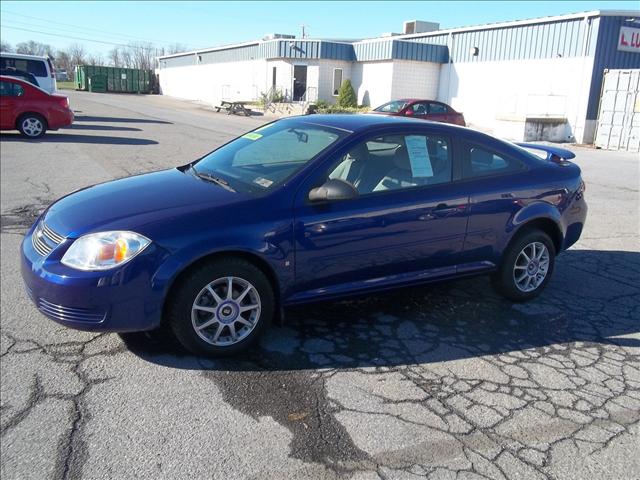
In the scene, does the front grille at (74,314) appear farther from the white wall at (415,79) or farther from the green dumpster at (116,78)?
the green dumpster at (116,78)

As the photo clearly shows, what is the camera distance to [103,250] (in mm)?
3404

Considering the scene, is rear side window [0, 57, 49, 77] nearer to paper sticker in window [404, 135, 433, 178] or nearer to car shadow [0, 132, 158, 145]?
car shadow [0, 132, 158, 145]

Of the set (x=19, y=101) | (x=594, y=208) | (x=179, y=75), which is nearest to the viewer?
(x=594, y=208)

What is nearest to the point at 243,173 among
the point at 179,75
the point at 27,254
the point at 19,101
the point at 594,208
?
the point at 27,254

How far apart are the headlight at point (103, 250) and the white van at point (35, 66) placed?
2006 cm

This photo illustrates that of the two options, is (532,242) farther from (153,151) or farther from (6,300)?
(153,151)

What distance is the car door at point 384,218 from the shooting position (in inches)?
153

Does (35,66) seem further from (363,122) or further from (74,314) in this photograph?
(74,314)

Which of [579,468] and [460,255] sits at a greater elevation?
[460,255]

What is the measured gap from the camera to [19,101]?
1498 cm

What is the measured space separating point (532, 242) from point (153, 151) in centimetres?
1105

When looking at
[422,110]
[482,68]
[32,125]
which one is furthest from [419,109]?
[32,125]

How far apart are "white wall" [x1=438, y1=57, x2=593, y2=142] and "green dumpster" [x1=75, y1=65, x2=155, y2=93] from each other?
3882cm

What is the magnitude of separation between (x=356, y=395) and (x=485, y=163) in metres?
2.33
